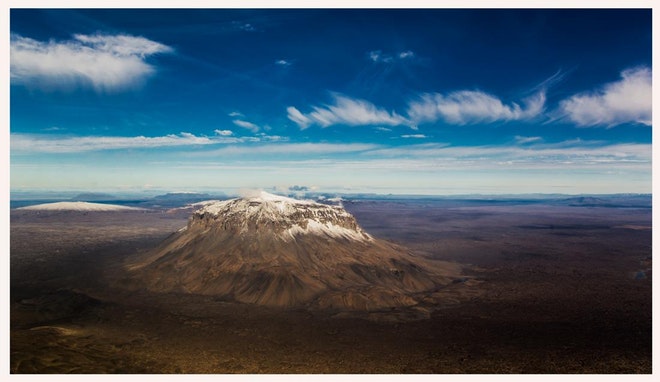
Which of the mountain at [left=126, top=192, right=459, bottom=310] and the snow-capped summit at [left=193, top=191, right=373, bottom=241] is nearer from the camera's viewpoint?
the mountain at [left=126, top=192, right=459, bottom=310]

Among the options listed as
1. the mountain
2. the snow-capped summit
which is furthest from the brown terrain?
the snow-capped summit

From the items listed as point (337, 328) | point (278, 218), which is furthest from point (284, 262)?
point (337, 328)

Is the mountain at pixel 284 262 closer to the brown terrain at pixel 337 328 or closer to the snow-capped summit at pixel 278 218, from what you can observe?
the snow-capped summit at pixel 278 218

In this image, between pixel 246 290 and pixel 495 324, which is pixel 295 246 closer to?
pixel 246 290

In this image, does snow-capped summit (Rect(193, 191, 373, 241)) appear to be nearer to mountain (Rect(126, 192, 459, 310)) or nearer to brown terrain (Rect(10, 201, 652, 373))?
mountain (Rect(126, 192, 459, 310))

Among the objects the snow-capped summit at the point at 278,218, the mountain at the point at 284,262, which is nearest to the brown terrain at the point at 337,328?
the mountain at the point at 284,262
